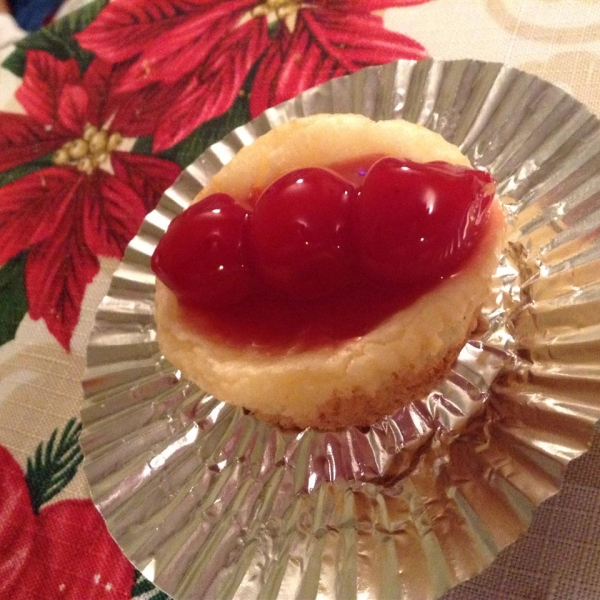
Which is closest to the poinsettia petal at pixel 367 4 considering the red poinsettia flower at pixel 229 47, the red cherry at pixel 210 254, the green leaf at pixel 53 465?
the red poinsettia flower at pixel 229 47

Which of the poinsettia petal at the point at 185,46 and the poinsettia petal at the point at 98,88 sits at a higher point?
the poinsettia petal at the point at 185,46

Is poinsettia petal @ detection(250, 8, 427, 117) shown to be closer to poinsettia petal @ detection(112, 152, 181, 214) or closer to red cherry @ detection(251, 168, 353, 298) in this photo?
poinsettia petal @ detection(112, 152, 181, 214)

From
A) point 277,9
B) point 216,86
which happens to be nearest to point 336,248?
point 216,86

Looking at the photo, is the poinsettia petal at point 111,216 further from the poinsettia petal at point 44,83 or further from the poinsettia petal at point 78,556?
the poinsettia petal at point 78,556

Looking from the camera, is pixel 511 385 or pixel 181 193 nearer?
pixel 511 385

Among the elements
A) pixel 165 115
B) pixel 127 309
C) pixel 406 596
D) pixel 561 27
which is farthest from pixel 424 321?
pixel 165 115

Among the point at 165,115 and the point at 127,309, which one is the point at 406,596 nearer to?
the point at 127,309

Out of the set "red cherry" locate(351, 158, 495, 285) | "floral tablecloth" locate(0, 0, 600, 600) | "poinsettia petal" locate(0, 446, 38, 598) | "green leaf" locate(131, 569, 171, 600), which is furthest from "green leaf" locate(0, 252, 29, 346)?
"red cherry" locate(351, 158, 495, 285)
